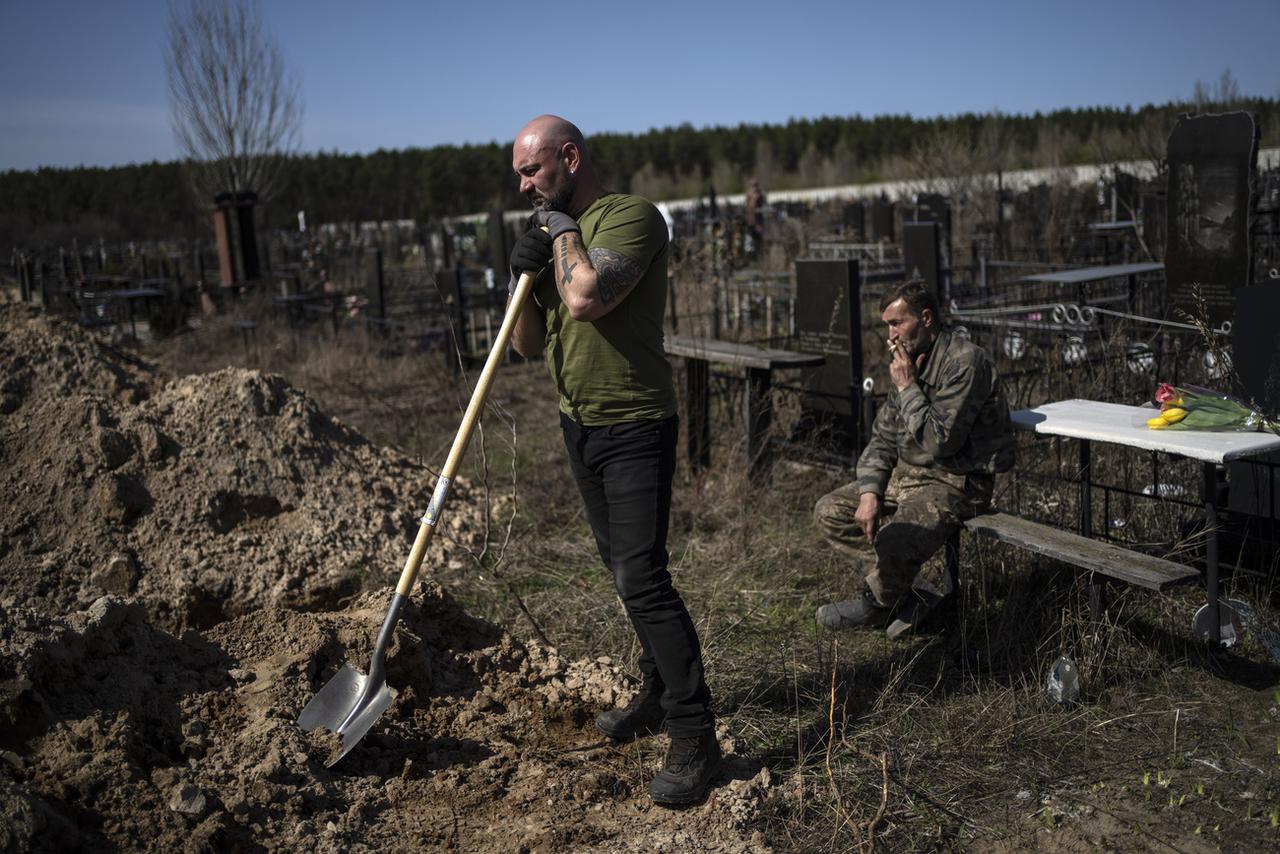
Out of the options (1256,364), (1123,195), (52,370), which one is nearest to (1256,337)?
(1256,364)

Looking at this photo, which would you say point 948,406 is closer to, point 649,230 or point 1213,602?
point 1213,602

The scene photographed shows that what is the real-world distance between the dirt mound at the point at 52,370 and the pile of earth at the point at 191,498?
1 cm

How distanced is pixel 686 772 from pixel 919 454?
1.77 m

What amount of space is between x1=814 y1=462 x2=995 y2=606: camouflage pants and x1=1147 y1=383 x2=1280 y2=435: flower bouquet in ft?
2.26

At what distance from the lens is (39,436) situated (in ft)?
18.5

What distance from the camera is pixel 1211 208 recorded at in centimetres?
775

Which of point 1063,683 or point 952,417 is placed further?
point 952,417

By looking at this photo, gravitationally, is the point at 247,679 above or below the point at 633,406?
below

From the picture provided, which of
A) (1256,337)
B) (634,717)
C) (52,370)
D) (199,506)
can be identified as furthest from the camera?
(52,370)

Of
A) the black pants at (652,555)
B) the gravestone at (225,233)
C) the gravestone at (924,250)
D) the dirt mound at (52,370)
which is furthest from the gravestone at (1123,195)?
the black pants at (652,555)

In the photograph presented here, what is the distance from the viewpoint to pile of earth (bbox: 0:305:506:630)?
5082 millimetres

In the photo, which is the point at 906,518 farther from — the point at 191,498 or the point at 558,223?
the point at 191,498

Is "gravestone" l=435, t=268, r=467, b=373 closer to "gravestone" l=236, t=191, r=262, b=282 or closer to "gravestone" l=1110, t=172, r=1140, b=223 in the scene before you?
"gravestone" l=236, t=191, r=262, b=282

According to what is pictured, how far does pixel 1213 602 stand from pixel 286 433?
465 cm
